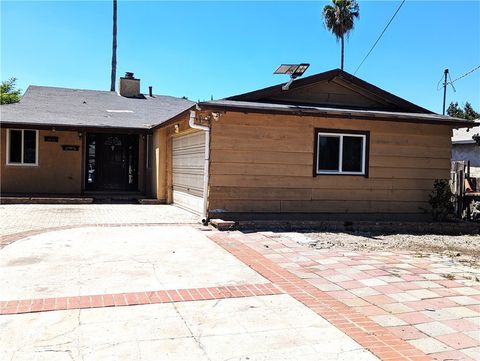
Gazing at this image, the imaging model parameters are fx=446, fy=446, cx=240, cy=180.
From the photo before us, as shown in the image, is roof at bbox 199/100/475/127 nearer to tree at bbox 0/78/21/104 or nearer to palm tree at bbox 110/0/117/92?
Result: palm tree at bbox 110/0/117/92

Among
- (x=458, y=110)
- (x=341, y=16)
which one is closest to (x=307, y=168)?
(x=341, y=16)

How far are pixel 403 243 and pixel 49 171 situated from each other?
12440 mm

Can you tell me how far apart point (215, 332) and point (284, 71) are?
8.17m

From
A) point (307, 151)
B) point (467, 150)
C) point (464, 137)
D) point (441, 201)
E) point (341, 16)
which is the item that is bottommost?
point (441, 201)

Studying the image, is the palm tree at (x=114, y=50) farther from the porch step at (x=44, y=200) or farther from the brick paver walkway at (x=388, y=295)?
the brick paver walkway at (x=388, y=295)

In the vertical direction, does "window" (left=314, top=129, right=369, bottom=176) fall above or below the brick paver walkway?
above

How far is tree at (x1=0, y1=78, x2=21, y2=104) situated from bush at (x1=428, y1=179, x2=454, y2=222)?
31822mm

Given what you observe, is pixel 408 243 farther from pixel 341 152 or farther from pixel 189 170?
pixel 189 170

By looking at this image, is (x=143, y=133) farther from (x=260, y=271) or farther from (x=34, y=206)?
(x=260, y=271)

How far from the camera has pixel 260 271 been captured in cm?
594

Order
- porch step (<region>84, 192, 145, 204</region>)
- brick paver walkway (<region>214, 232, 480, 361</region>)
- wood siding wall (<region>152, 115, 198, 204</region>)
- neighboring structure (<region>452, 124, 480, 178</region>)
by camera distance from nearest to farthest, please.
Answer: brick paver walkway (<region>214, 232, 480, 361</region>)
wood siding wall (<region>152, 115, 198, 204</region>)
porch step (<region>84, 192, 145, 204</region>)
neighboring structure (<region>452, 124, 480, 178</region>)

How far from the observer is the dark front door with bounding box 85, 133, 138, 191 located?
1731 centimetres

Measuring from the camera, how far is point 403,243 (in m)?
8.74

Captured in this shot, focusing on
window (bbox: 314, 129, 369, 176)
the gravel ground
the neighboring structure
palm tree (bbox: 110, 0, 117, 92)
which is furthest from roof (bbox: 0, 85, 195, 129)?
the neighboring structure
